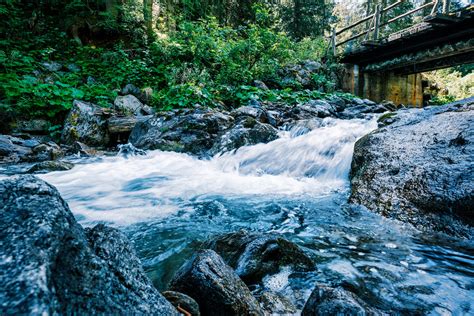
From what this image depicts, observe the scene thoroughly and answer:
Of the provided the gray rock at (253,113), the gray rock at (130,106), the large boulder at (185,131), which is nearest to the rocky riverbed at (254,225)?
the large boulder at (185,131)

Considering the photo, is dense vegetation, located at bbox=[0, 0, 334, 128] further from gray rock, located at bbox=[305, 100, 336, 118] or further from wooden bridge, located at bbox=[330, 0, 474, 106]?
wooden bridge, located at bbox=[330, 0, 474, 106]

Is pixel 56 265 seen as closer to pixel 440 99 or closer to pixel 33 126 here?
pixel 33 126

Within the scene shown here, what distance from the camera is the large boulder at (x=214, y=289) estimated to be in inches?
57.1

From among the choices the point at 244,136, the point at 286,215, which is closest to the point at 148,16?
the point at 244,136

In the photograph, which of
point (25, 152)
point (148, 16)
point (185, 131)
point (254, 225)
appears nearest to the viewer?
point (254, 225)

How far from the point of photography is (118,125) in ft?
29.0

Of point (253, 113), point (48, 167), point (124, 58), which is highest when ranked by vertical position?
point (124, 58)

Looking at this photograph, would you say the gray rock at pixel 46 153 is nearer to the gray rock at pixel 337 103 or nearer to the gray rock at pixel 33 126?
the gray rock at pixel 33 126

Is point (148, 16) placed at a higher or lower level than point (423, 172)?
higher

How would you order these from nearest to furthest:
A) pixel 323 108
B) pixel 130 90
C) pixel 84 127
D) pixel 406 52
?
1. pixel 84 127
2. pixel 323 108
3. pixel 130 90
4. pixel 406 52

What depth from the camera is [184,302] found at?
137 cm

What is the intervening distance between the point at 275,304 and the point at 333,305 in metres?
0.39

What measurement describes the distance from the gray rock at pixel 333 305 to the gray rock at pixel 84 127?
8715mm

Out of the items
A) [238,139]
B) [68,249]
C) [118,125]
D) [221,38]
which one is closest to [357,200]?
[68,249]
